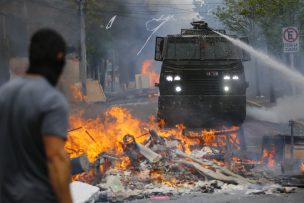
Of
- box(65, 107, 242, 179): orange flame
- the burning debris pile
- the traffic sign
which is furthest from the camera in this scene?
the traffic sign

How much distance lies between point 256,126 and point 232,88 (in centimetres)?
570

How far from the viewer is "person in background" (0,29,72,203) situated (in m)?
2.85

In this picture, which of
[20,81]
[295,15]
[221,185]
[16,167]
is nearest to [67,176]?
[16,167]

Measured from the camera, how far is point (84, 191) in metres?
6.85

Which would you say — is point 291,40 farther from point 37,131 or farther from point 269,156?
point 37,131

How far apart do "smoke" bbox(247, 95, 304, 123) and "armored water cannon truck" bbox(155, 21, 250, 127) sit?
6.69 meters

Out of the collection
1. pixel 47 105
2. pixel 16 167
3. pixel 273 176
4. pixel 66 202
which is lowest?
pixel 273 176

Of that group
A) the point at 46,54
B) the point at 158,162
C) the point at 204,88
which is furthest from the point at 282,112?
the point at 46,54

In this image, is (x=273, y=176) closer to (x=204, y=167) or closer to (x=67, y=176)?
(x=204, y=167)

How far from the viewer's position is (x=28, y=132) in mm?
2914

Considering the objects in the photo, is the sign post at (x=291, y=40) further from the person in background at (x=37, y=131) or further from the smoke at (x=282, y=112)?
the person in background at (x=37, y=131)

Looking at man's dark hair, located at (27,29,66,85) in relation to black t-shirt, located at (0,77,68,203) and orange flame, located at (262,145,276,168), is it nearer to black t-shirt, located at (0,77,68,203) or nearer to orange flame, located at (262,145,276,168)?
black t-shirt, located at (0,77,68,203)

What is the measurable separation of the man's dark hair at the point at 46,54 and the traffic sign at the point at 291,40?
526 inches

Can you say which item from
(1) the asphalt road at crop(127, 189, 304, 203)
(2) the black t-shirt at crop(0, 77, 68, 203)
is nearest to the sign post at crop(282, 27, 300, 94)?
(1) the asphalt road at crop(127, 189, 304, 203)
